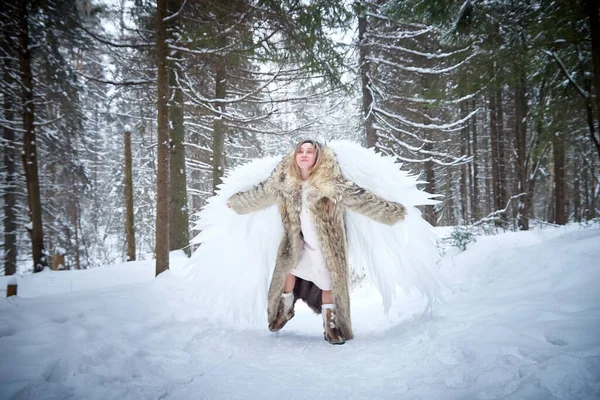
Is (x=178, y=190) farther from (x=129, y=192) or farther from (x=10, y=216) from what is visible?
(x=10, y=216)

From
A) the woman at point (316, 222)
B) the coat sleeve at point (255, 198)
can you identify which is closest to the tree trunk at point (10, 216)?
the coat sleeve at point (255, 198)

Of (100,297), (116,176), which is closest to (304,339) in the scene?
(100,297)

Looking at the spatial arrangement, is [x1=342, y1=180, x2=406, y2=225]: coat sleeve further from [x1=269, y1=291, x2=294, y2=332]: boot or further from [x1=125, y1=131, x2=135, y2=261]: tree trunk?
[x1=125, y1=131, x2=135, y2=261]: tree trunk

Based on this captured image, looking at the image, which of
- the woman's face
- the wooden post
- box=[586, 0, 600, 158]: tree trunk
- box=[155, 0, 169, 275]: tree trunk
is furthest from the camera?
box=[155, 0, 169, 275]: tree trunk

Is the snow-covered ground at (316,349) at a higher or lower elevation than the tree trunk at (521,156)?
lower

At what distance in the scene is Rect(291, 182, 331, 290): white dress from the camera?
333 cm

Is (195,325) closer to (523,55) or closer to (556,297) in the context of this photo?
(556,297)

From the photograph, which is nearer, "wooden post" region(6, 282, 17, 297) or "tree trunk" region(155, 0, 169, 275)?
"wooden post" region(6, 282, 17, 297)

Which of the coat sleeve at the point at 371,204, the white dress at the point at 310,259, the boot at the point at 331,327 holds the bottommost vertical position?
the boot at the point at 331,327

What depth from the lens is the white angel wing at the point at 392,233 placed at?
3.37m

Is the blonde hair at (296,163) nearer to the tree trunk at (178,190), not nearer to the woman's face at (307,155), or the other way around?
the woman's face at (307,155)

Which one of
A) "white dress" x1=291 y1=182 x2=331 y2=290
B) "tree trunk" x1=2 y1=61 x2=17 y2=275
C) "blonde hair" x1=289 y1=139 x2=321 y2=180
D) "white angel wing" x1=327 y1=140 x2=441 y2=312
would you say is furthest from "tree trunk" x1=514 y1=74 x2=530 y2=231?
"tree trunk" x1=2 y1=61 x2=17 y2=275

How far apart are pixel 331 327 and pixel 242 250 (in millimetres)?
1551

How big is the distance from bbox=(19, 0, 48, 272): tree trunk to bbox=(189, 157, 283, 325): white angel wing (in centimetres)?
755
